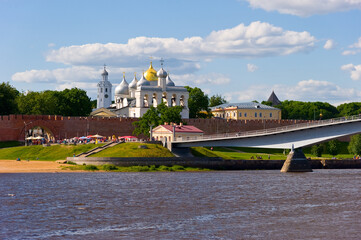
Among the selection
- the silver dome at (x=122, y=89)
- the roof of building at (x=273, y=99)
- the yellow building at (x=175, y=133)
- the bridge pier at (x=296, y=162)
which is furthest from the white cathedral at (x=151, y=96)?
the roof of building at (x=273, y=99)

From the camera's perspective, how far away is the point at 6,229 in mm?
32625

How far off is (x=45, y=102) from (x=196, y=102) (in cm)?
3313

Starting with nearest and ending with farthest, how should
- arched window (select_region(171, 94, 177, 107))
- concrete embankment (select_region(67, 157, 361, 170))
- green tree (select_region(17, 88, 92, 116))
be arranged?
concrete embankment (select_region(67, 157, 361, 170)) < green tree (select_region(17, 88, 92, 116)) < arched window (select_region(171, 94, 177, 107))

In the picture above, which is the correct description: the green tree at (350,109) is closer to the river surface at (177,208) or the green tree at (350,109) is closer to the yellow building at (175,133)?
the yellow building at (175,133)

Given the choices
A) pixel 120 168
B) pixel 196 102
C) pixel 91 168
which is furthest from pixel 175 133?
pixel 196 102

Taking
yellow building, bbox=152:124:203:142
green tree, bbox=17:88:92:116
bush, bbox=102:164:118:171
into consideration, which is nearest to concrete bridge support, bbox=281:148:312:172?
yellow building, bbox=152:124:203:142

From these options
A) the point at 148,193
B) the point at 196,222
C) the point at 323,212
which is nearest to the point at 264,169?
the point at 148,193

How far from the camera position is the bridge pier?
230ft

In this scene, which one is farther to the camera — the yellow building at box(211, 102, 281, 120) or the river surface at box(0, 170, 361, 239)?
the yellow building at box(211, 102, 281, 120)

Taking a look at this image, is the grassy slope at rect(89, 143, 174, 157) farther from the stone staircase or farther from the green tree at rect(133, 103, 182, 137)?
the green tree at rect(133, 103, 182, 137)

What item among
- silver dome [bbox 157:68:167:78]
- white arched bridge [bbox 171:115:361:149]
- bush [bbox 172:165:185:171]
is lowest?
bush [bbox 172:165:185:171]

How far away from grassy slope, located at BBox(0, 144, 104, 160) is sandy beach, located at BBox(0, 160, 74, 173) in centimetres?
404

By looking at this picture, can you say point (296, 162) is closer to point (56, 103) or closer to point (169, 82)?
point (169, 82)

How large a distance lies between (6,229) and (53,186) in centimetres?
2109
